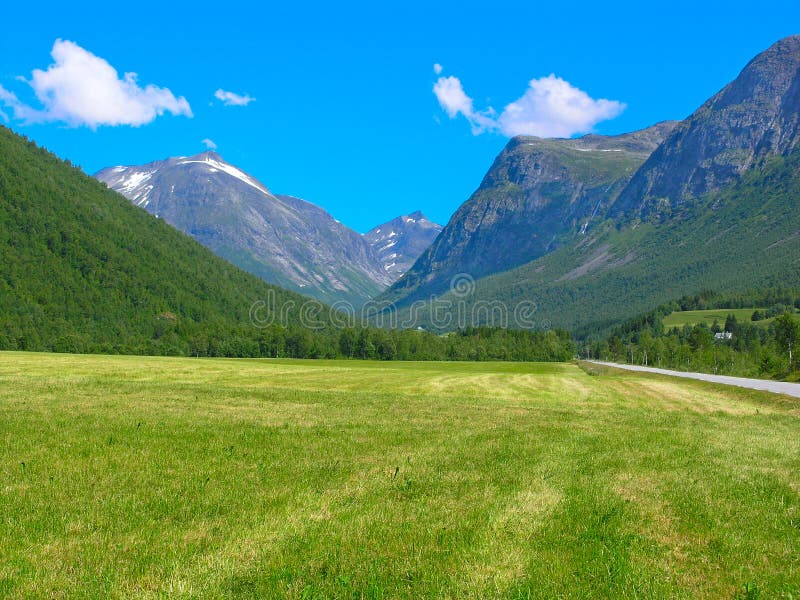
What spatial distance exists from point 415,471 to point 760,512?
7.45 m

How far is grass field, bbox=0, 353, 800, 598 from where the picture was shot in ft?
25.3

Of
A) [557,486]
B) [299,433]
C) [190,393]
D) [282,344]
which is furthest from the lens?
[282,344]

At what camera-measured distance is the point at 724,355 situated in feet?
460

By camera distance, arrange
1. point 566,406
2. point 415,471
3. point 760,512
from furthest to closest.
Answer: point 566,406 → point 415,471 → point 760,512

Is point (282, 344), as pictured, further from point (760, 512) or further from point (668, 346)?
point (760, 512)

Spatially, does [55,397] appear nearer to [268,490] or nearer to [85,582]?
[268,490]

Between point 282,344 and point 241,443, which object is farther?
point 282,344

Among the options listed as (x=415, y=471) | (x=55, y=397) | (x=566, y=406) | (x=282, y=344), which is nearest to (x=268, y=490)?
(x=415, y=471)

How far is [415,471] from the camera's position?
547 inches

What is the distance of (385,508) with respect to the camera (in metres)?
10.8

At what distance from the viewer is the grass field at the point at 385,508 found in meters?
7.70

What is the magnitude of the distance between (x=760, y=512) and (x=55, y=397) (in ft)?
93.4

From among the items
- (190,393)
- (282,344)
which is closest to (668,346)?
(282,344)

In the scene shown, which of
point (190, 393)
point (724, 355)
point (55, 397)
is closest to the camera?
point (55, 397)
